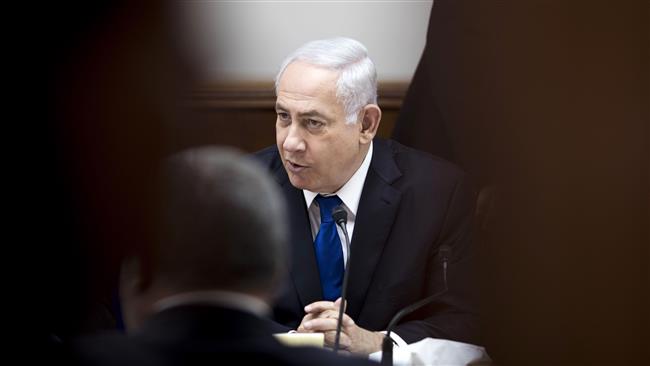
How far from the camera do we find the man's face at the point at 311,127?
1.78m

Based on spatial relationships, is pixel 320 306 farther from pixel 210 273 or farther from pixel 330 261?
pixel 210 273

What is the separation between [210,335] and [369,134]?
118 centimetres

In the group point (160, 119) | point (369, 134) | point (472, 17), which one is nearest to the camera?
point (160, 119)

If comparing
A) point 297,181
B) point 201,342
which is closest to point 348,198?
point 297,181

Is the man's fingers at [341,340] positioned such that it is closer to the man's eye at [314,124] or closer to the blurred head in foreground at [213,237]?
the man's eye at [314,124]

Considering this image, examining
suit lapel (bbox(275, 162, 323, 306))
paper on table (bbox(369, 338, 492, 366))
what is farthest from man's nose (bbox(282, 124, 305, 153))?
paper on table (bbox(369, 338, 492, 366))

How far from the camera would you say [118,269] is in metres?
0.49

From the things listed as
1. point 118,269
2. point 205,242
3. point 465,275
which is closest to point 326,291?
point 465,275

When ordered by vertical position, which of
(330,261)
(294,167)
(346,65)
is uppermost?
(346,65)

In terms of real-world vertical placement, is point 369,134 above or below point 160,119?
below

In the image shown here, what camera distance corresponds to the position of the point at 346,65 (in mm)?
1808

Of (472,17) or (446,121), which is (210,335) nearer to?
(472,17)

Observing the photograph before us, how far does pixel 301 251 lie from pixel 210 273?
1085mm

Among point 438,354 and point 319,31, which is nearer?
point 438,354
